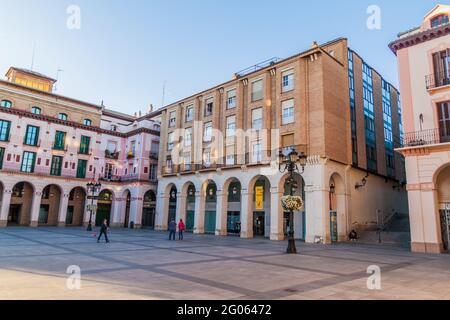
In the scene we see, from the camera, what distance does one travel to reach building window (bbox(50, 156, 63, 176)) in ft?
126

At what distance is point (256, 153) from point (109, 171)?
968 inches

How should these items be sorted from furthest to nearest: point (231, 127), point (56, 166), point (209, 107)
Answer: point (56, 166)
point (209, 107)
point (231, 127)

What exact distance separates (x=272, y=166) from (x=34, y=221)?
1113 inches

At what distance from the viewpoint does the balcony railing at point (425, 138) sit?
61.0 feet

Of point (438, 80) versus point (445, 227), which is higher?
point (438, 80)

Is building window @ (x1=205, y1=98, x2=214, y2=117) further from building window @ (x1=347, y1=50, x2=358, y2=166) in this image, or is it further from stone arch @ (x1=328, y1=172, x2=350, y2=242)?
stone arch @ (x1=328, y1=172, x2=350, y2=242)

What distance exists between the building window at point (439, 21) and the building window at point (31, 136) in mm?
40227

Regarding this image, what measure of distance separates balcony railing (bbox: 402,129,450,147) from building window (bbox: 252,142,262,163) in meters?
12.0

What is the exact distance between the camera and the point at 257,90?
3034 cm

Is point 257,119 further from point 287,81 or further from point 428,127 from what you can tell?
point 428,127

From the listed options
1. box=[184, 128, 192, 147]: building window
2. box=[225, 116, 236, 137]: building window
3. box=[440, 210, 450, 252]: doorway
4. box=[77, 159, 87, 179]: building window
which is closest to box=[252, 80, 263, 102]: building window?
box=[225, 116, 236, 137]: building window

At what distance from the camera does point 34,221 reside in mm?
36094

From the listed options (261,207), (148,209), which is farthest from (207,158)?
(148,209)
